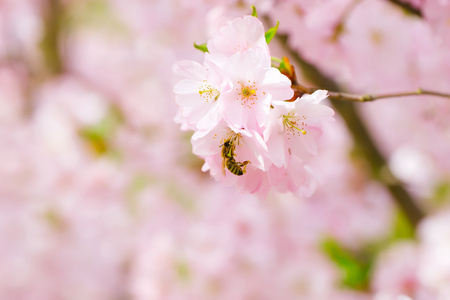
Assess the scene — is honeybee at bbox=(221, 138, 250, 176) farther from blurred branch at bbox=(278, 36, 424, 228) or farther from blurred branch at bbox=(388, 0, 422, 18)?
blurred branch at bbox=(278, 36, 424, 228)

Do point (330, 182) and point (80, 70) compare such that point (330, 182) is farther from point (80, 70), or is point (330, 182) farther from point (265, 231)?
point (80, 70)

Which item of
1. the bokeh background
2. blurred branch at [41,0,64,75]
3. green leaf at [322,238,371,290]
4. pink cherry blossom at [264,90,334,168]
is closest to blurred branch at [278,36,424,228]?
the bokeh background

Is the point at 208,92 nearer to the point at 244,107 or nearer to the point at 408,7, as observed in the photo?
the point at 244,107

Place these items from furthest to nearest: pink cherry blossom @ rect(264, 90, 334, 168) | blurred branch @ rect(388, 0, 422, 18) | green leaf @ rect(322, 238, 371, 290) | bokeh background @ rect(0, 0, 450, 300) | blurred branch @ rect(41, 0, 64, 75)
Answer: blurred branch @ rect(41, 0, 64, 75), green leaf @ rect(322, 238, 371, 290), bokeh background @ rect(0, 0, 450, 300), blurred branch @ rect(388, 0, 422, 18), pink cherry blossom @ rect(264, 90, 334, 168)

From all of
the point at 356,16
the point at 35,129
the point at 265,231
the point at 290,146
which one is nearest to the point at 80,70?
the point at 35,129

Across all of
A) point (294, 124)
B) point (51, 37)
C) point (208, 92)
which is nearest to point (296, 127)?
point (294, 124)

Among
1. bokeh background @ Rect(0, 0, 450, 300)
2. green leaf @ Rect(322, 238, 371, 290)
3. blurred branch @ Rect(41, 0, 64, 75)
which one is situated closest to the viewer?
bokeh background @ Rect(0, 0, 450, 300)

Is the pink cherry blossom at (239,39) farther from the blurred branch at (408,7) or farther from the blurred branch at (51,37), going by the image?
the blurred branch at (51,37)
